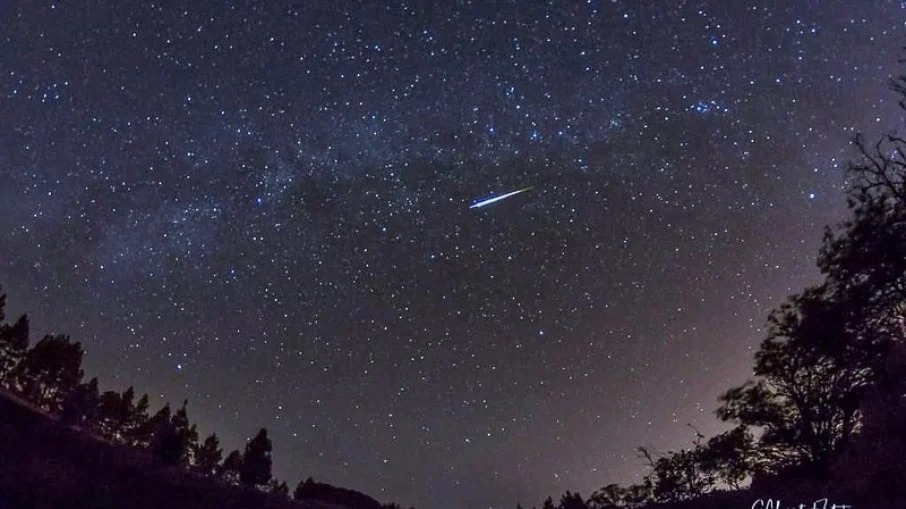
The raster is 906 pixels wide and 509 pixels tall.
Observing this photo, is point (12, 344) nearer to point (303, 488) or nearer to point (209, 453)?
point (209, 453)

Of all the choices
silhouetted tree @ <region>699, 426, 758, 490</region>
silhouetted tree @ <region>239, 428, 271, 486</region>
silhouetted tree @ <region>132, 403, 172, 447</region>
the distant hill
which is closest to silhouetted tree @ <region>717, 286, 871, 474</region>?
silhouetted tree @ <region>699, 426, 758, 490</region>

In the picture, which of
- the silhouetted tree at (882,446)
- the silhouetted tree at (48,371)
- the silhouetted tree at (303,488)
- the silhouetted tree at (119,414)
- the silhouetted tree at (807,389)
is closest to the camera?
the silhouetted tree at (882,446)

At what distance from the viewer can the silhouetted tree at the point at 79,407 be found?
3156 cm

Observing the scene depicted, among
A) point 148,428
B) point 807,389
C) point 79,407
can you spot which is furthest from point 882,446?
point 148,428

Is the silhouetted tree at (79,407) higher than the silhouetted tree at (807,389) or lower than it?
lower

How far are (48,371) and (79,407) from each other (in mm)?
20281

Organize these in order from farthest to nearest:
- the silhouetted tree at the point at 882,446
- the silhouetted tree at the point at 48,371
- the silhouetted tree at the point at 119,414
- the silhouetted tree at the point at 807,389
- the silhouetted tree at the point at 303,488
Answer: the silhouetted tree at the point at 119,414 < the silhouetted tree at the point at 48,371 < the silhouetted tree at the point at 303,488 < the silhouetted tree at the point at 807,389 < the silhouetted tree at the point at 882,446

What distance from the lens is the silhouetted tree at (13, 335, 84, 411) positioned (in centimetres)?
5094

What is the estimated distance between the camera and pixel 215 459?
205 feet

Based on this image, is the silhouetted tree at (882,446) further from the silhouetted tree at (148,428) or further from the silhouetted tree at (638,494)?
the silhouetted tree at (148,428)

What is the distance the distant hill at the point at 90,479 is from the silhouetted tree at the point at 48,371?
83.7ft

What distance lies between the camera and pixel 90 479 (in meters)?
23.1

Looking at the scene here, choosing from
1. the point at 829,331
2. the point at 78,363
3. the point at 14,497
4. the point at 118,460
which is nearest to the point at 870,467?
the point at 829,331

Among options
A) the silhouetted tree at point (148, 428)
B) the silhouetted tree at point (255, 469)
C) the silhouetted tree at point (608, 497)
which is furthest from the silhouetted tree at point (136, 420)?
the silhouetted tree at point (608, 497)
